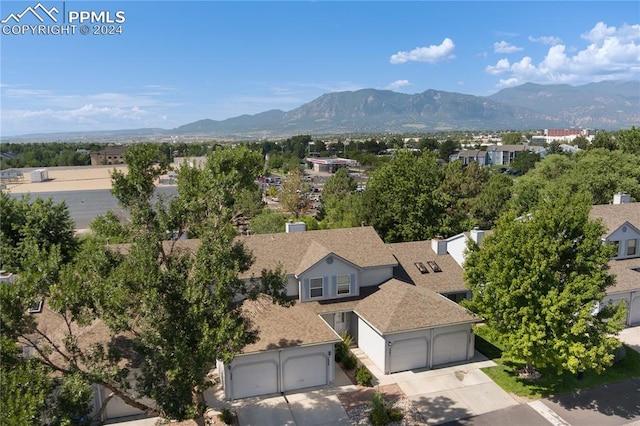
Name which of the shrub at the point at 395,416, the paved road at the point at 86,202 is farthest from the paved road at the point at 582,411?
the paved road at the point at 86,202

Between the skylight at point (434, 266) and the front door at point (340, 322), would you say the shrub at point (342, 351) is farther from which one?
the skylight at point (434, 266)

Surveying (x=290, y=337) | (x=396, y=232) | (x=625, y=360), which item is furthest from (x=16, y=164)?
(x=625, y=360)

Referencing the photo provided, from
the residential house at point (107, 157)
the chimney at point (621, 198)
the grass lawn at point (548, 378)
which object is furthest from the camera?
the residential house at point (107, 157)

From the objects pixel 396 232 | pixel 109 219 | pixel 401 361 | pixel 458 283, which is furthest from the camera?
pixel 396 232

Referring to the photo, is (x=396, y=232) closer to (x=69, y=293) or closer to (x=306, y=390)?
(x=306, y=390)

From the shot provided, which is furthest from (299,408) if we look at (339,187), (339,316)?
(339,187)

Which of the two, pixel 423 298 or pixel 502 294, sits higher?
pixel 502 294

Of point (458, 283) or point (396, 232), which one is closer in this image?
point (458, 283)
